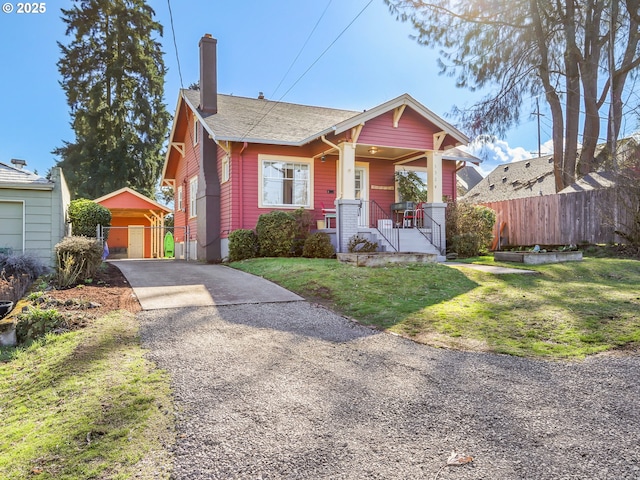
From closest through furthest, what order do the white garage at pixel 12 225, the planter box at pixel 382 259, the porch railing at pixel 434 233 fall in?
the planter box at pixel 382 259, the white garage at pixel 12 225, the porch railing at pixel 434 233

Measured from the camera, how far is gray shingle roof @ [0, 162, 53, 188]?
9849 millimetres

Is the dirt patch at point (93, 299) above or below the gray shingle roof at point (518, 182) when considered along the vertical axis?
below

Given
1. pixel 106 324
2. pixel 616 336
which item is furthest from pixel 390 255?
pixel 106 324

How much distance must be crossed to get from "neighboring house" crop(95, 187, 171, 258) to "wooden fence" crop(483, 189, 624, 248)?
17.3 m

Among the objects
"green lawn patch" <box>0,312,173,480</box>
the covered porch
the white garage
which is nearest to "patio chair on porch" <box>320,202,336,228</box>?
the covered porch

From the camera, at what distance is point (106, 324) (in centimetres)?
534

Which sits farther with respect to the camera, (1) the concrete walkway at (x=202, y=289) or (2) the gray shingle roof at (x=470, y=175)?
(2) the gray shingle roof at (x=470, y=175)

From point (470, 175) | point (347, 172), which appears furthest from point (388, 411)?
point (470, 175)

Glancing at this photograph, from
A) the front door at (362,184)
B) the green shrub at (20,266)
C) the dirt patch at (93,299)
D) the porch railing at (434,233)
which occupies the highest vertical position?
the front door at (362,184)

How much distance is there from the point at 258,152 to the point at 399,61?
5.66 meters

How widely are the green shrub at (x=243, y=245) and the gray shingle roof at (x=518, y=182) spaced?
1786 centimetres

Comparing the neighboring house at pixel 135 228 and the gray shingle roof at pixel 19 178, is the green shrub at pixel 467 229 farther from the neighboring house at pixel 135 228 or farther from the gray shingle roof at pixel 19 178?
the neighboring house at pixel 135 228

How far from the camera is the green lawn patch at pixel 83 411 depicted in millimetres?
2422

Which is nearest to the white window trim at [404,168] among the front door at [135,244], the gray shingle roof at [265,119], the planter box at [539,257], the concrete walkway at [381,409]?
the gray shingle roof at [265,119]
